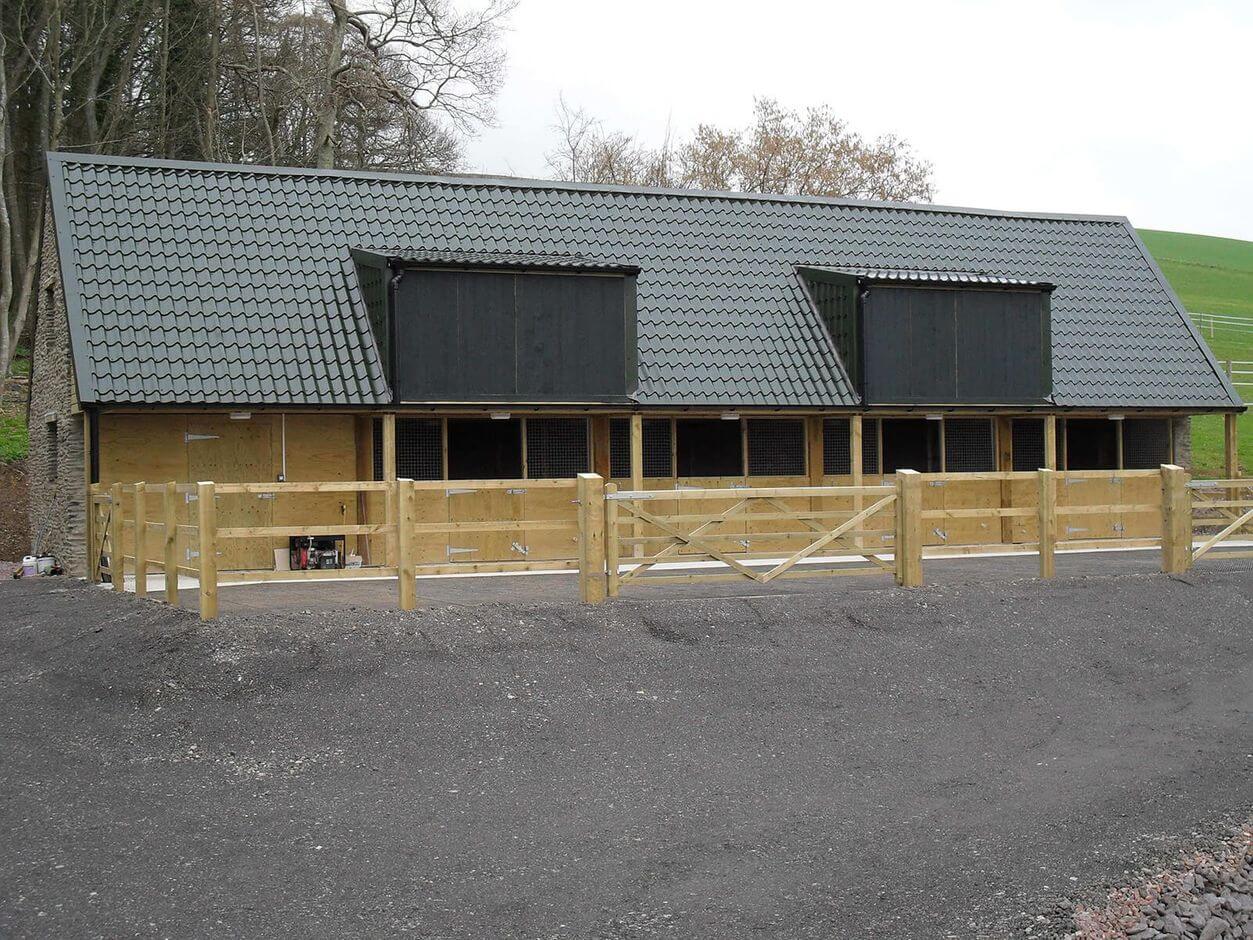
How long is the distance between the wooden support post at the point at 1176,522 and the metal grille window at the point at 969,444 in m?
5.24

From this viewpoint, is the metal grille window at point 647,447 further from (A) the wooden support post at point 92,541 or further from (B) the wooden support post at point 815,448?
(A) the wooden support post at point 92,541

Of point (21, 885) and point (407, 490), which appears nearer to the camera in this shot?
point (21, 885)

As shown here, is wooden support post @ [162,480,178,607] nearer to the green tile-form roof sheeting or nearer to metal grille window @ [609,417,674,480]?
the green tile-form roof sheeting

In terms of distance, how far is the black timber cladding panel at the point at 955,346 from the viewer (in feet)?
67.4

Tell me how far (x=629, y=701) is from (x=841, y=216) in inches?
572

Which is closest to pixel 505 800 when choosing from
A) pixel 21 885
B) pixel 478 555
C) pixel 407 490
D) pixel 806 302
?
pixel 21 885

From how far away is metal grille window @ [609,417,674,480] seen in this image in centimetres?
2009

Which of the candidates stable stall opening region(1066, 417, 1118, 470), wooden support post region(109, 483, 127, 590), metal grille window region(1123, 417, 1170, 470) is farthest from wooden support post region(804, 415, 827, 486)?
wooden support post region(109, 483, 127, 590)

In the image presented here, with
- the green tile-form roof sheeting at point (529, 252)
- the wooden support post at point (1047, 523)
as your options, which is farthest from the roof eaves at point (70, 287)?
the wooden support post at point (1047, 523)

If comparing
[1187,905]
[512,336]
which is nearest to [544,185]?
[512,336]

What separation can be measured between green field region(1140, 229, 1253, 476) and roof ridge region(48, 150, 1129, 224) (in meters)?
9.16

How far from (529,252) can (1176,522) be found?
31.6ft

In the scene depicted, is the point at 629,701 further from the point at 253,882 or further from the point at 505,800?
the point at 253,882

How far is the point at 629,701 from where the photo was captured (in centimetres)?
1080
